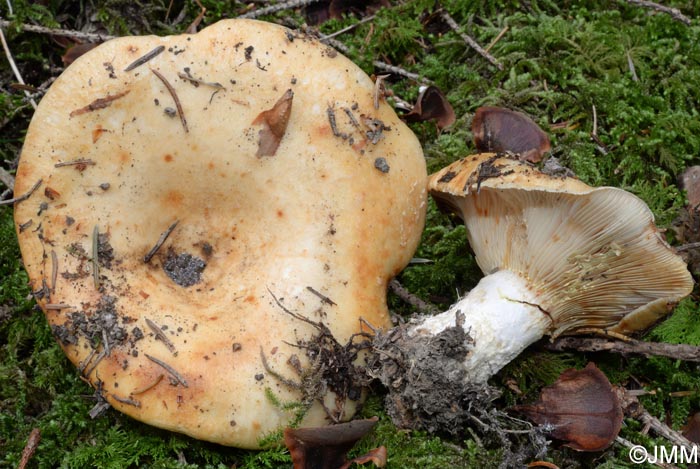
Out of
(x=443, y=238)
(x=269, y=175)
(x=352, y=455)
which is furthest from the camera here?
(x=443, y=238)

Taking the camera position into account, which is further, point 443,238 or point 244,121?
point 443,238

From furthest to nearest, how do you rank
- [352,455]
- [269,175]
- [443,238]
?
[443,238] → [269,175] → [352,455]

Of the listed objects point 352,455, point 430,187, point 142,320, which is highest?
point 430,187

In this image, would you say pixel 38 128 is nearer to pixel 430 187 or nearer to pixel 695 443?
pixel 430 187

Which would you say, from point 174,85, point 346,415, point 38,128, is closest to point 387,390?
point 346,415

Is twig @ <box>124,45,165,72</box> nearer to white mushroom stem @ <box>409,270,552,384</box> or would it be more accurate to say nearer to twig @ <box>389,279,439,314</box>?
twig @ <box>389,279,439,314</box>

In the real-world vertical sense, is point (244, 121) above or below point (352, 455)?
above

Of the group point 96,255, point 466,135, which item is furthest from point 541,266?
point 96,255

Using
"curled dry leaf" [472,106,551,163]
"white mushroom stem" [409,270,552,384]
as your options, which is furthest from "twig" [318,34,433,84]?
"white mushroom stem" [409,270,552,384]
